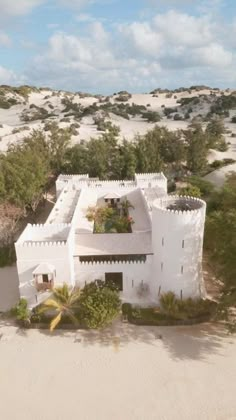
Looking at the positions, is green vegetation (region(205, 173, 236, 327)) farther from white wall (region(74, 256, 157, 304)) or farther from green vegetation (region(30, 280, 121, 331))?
green vegetation (region(30, 280, 121, 331))

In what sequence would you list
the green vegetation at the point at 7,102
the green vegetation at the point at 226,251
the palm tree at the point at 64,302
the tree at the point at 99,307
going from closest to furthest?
the green vegetation at the point at 226,251 < the tree at the point at 99,307 < the palm tree at the point at 64,302 < the green vegetation at the point at 7,102

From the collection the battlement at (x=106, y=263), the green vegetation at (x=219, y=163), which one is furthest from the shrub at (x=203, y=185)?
the battlement at (x=106, y=263)

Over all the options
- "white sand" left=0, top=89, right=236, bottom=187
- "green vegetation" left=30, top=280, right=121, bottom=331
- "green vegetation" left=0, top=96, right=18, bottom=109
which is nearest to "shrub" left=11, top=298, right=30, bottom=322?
"green vegetation" left=30, top=280, right=121, bottom=331

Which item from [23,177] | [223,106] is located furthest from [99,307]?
[223,106]

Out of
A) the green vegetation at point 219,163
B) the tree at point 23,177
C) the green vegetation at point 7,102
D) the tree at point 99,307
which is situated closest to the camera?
the tree at point 99,307

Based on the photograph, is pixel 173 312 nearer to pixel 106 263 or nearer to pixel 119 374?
pixel 106 263

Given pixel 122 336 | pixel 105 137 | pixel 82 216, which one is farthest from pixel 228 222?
pixel 105 137

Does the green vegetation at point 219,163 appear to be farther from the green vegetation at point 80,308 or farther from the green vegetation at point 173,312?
the green vegetation at point 80,308

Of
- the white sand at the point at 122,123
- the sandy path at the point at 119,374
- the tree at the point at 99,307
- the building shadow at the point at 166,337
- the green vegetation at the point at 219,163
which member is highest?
the white sand at the point at 122,123
